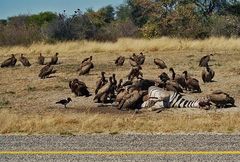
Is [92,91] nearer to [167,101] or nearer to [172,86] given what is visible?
[172,86]

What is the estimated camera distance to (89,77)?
Answer: 24766 mm

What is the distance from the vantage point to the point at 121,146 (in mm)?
10070

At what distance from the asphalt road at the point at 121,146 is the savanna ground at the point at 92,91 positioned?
1.08 metres

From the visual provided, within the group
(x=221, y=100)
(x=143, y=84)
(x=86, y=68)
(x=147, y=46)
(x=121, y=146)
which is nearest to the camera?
(x=121, y=146)

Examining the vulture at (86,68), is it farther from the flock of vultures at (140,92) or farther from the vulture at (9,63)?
the vulture at (9,63)

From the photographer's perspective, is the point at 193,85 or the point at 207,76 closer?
the point at 193,85

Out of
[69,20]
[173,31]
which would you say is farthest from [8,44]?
[173,31]

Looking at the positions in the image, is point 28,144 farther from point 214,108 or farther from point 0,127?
point 214,108

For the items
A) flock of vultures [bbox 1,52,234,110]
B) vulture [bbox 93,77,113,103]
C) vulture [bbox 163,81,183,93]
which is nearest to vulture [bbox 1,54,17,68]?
flock of vultures [bbox 1,52,234,110]

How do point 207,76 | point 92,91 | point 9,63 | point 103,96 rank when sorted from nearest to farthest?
point 103,96 < point 92,91 < point 207,76 < point 9,63

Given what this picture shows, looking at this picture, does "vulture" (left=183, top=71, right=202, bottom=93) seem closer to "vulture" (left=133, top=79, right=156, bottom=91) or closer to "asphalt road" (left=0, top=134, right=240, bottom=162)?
"vulture" (left=133, top=79, right=156, bottom=91)

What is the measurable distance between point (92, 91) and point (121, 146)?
1074cm

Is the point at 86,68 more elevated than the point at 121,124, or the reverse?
the point at 121,124

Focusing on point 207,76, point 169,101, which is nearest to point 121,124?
point 169,101
